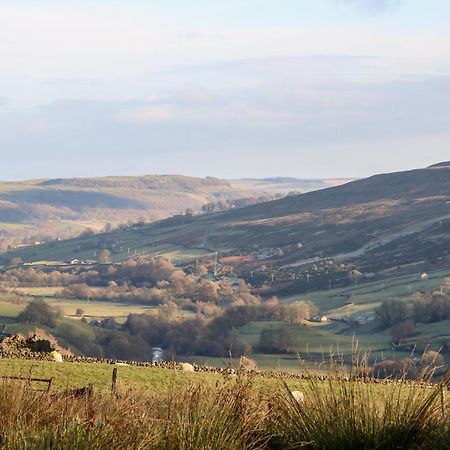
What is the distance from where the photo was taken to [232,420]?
32.0 ft

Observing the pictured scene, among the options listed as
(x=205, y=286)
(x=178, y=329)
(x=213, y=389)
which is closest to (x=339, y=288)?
(x=205, y=286)

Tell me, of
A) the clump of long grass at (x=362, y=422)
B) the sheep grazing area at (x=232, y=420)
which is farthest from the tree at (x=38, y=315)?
the clump of long grass at (x=362, y=422)

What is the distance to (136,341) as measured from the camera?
82812 millimetres

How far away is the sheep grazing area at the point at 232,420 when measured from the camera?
916 centimetres

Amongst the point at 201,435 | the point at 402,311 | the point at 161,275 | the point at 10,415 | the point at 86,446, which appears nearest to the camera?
the point at 86,446

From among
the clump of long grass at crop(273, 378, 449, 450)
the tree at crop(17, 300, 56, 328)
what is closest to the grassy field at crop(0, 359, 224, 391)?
the clump of long grass at crop(273, 378, 449, 450)

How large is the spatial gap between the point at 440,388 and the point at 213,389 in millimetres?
2311

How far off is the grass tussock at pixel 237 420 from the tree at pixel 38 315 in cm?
6783

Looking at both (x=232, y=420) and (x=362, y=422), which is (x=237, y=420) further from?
(x=362, y=422)

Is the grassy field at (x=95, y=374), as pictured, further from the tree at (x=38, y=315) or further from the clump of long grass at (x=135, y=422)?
the tree at (x=38, y=315)

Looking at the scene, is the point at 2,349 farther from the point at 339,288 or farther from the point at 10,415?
the point at 339,288

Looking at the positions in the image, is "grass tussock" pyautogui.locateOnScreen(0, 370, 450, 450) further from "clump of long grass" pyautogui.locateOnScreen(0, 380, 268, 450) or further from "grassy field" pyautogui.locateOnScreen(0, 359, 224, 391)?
"grassy field" pyautogui.locateOnScreen(0, 359, 224, 391)

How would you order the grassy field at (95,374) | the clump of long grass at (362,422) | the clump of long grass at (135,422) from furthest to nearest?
1. the grassy field at (95,374)
2. the clump of long grass at (362,422)
3. the clump of long grass at (135,422)

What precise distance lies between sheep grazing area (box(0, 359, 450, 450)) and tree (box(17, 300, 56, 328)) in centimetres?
6776
